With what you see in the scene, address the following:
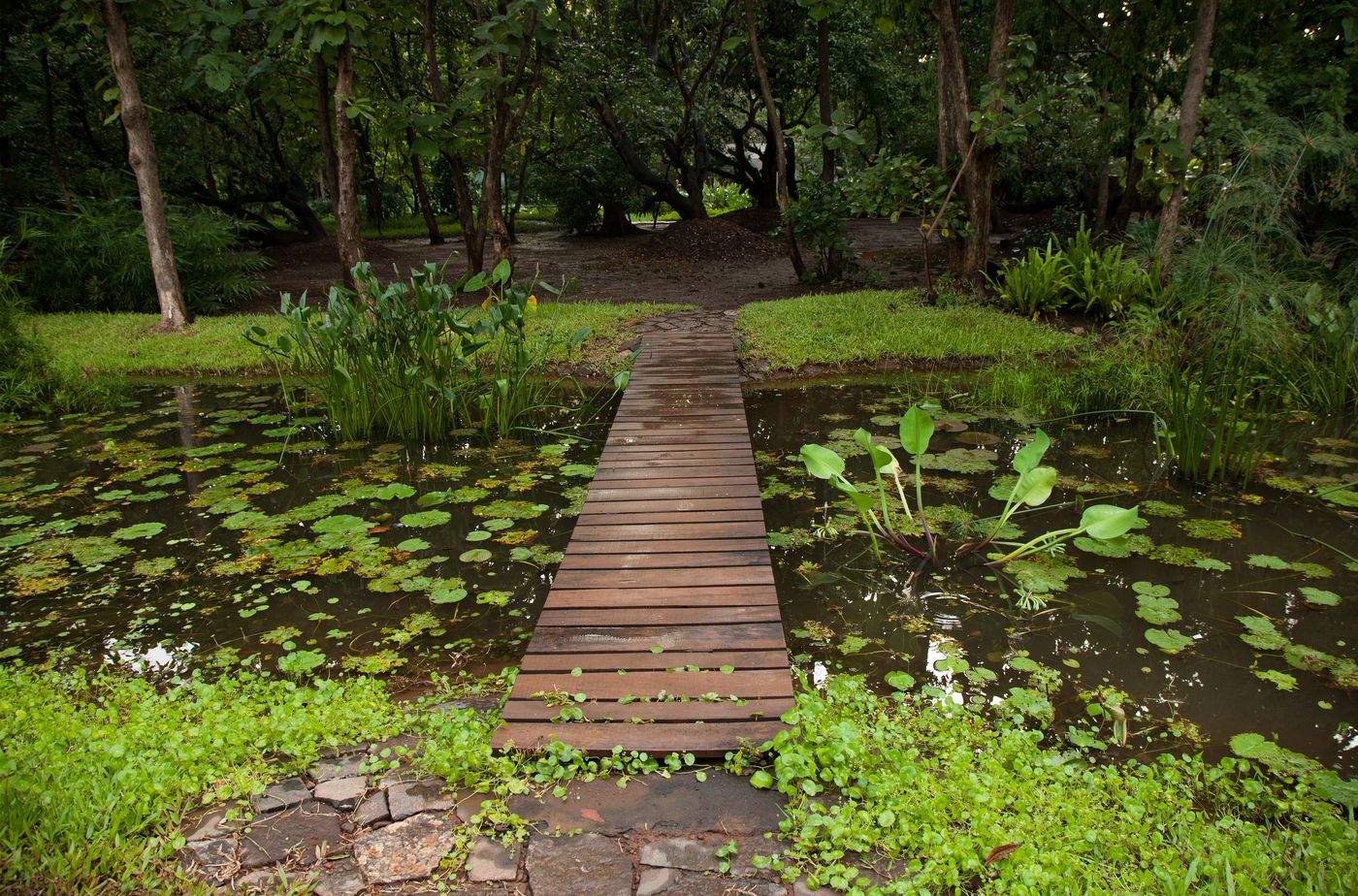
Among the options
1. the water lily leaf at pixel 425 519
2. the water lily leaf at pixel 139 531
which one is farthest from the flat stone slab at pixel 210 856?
the water lily leaf at pixel 139 531

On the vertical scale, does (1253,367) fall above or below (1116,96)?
below

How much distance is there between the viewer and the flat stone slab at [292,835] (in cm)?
182

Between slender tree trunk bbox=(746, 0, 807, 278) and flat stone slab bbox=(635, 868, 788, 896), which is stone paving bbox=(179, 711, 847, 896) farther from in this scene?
slender tree trunk bbox=(746, 0, 807, 278)

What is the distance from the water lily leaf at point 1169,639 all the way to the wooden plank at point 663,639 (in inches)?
54.0

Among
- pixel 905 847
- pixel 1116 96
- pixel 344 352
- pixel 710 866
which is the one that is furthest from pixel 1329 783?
pixel 1116 96

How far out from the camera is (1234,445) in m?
4.17

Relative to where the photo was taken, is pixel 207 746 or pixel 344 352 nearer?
pixel 207 746

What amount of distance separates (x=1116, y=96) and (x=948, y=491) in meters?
7.50

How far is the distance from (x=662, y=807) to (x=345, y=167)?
716 centimetres

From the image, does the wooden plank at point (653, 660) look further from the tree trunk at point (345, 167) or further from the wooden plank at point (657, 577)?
the tree trunk at point (345, 167)

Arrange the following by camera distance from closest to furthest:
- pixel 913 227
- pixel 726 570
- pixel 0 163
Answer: pixel 726 570 < pixel 0 163 < pixel 913 227

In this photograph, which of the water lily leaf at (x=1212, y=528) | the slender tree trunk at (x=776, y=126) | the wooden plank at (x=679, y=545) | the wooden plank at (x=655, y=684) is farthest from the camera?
the slender tree trunk at (x=776, y=126)

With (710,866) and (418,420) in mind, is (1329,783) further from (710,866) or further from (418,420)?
(418,420)

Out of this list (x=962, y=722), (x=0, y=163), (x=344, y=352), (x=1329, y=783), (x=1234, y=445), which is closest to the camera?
(x=1329, y=783)
